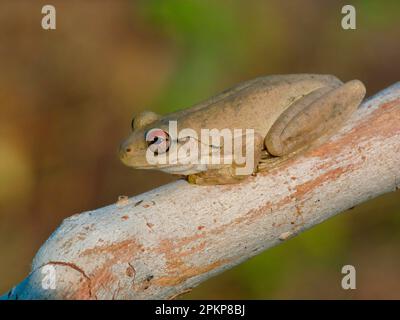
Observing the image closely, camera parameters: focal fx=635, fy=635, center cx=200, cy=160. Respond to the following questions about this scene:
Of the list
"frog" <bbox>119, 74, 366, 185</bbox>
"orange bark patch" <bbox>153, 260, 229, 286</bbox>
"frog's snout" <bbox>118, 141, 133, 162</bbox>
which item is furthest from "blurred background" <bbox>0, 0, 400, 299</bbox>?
"orange bark patch" <bbox>153, 260, 229, 286</bbox>

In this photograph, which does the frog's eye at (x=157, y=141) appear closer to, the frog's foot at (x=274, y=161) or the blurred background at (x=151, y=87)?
the frog's foot at (x=274, y=161)

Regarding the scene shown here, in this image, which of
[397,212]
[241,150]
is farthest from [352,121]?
[397,212]

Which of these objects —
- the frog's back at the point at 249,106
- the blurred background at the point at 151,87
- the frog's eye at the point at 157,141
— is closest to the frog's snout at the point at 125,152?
the frog's eye at the point at 157,141

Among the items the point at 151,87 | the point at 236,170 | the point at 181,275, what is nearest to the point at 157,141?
the point at 236,170

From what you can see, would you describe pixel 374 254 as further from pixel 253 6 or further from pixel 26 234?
pixel 26 234

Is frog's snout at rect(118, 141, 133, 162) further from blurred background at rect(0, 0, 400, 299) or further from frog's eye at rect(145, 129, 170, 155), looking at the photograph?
blurred background at rect(0, 0, 400, 299)

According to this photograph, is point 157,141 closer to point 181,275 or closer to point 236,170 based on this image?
point 236,170

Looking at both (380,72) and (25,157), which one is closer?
(25,157)
